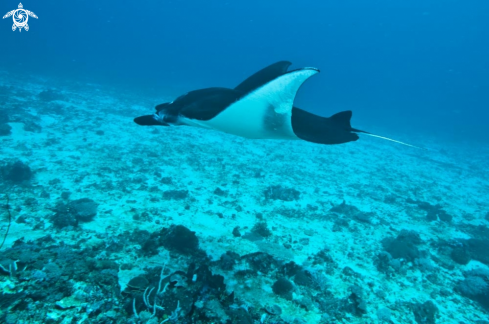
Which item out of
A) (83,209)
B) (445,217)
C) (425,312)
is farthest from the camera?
(445,217)

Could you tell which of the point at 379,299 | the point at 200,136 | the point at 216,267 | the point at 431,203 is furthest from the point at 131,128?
the point at 431,203

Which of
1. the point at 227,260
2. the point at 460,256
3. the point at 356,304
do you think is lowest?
the point at 356,304

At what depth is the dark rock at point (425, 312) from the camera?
4.28m

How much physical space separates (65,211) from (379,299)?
6.57m

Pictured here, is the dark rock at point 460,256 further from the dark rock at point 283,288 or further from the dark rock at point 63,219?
the dark rock at point 63,219

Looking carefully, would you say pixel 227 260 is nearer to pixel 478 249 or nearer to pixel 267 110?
pixel 267 110

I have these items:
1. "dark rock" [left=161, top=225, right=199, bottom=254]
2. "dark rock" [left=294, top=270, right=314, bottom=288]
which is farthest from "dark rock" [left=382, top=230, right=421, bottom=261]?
"dark rock" [left=161, top=225, right=199, bottom=254]

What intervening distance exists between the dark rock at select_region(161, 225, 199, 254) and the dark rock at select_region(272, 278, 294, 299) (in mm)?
1639

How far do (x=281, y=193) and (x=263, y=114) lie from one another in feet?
16.2

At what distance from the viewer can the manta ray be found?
2.89 metres

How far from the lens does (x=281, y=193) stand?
7.87 m

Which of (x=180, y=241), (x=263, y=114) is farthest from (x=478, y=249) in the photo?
(x=180, y=241)

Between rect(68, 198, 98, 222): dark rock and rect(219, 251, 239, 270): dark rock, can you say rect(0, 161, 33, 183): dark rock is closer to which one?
rect(68, 198, 98, 222): dark rock

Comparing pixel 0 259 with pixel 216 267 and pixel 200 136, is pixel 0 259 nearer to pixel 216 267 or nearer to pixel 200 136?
pixel 216 267
